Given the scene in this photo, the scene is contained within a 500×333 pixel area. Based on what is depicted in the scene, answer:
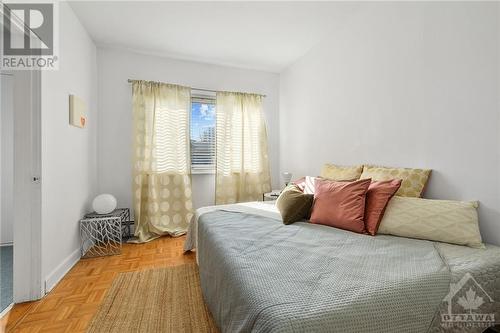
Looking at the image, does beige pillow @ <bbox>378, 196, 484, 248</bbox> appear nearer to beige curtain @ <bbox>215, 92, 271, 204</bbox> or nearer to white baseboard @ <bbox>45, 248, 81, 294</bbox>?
beige curtain @ <bbox>215, 92, 271, 204</bbox>

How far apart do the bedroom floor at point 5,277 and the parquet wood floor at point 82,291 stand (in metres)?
0.15

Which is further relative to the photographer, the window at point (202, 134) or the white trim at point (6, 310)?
the window at point (202, 134)

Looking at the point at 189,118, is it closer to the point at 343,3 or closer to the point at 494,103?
the point at 343,3

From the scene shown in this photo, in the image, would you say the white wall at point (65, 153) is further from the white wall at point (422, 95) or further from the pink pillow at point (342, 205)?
the white wall at point (422, 95)

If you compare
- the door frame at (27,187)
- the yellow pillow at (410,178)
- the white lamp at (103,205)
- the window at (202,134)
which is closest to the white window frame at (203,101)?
the window at (202,134)

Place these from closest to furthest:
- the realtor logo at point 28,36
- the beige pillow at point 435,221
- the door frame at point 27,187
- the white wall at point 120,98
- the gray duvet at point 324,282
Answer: the gray duvet at point 324,282 → the beige pillow at point 435,221 → the realtor logo at point 28,36 → the door frame at point 27,187 → the white wall at point 120,98

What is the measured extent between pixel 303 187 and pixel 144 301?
1.73m

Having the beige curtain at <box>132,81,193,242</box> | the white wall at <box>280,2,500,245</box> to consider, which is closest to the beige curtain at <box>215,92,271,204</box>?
the beige curtain at <box>132,81,193,242</box>

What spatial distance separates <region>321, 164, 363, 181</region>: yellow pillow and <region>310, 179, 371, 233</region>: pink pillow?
13.9 inches

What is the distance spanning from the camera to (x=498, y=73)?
1.46 m

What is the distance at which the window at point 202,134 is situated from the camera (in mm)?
3605

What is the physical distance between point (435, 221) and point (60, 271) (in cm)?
303

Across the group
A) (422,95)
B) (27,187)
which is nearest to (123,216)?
(27,187)

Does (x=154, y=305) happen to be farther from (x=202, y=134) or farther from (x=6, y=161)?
(x=6, y=161)
